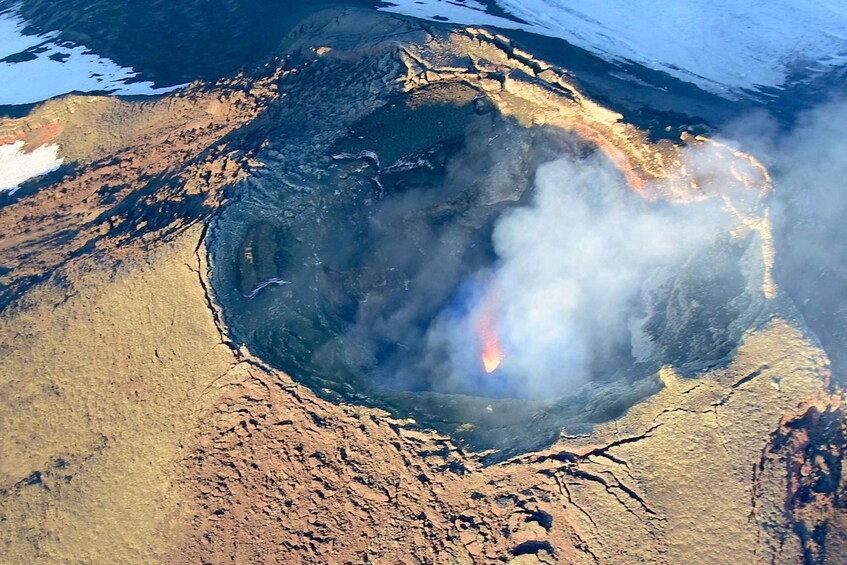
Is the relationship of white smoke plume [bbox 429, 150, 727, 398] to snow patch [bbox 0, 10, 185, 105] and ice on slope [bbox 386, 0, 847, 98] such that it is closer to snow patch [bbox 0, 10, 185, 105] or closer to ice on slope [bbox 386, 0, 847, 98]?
ice on slope [bbox 386, 0, 847, 98]

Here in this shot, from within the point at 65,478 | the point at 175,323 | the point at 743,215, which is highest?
the point at 743,215

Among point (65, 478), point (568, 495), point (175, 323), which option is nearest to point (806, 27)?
point (568, 495)

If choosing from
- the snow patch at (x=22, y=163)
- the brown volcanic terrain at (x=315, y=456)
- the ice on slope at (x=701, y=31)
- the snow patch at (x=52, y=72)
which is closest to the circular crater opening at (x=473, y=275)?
the brown volcanic terrain at (x=315, y=456)

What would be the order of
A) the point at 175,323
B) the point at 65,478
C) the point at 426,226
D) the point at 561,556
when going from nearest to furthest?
the point at 561,556
the point at 65,478
the point at 175,323
the point at 426,226

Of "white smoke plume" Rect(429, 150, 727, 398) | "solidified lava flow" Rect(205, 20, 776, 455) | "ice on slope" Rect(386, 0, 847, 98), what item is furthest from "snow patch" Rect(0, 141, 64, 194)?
"ice on slope" Rect(386, 0, 847, 98)

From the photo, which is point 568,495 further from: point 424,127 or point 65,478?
point 424,127

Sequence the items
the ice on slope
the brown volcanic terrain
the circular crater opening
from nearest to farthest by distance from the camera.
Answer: the brown volcanic terrain → the circular crater opening → the ice on slope

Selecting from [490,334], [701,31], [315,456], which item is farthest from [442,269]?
[701,31]
